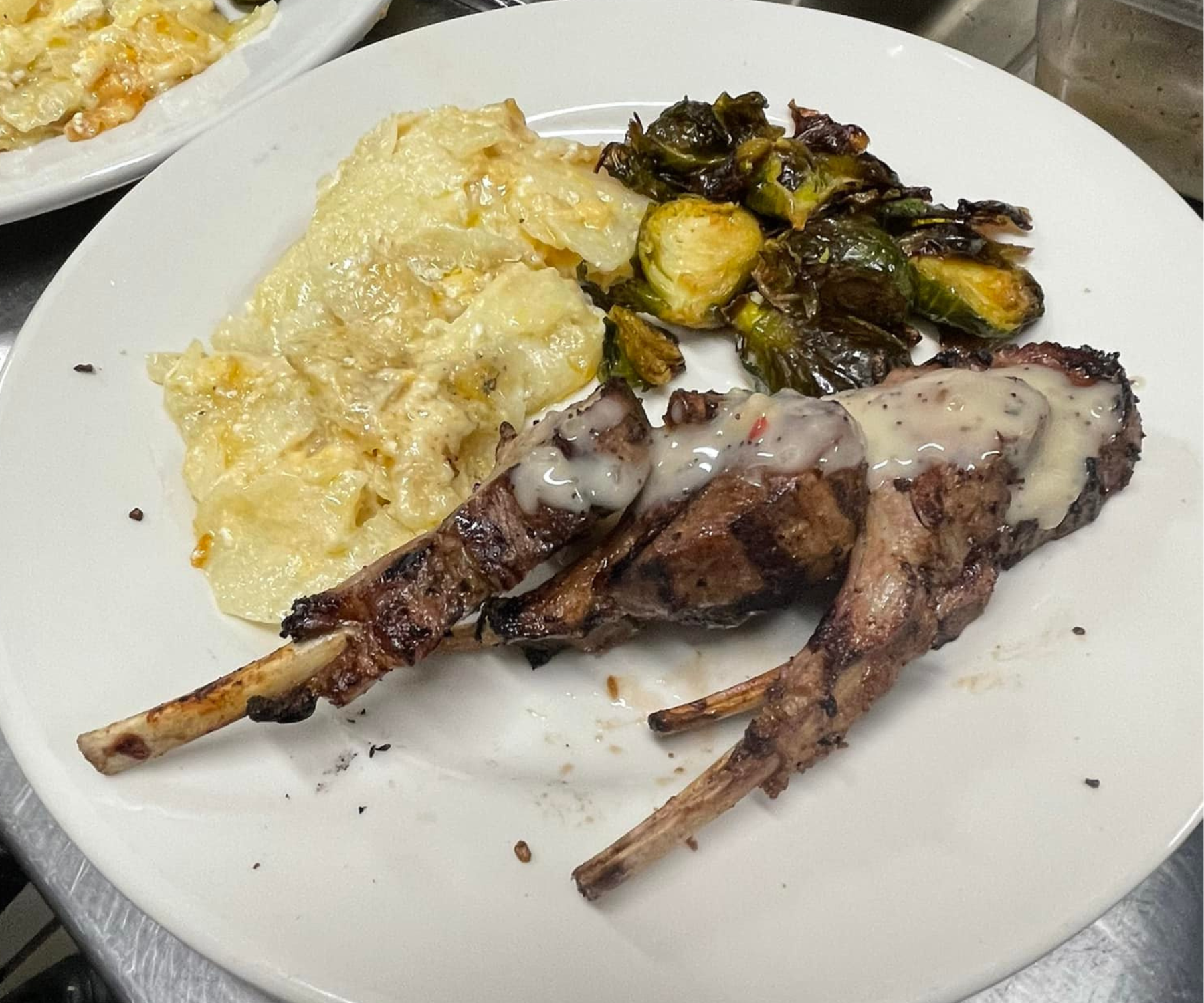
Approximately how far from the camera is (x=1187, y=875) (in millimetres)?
2531

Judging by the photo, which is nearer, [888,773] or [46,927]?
[888,773]

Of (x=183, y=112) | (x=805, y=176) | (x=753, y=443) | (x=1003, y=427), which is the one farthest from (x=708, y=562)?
(x=183, y=112)

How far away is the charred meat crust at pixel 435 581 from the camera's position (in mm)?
2193

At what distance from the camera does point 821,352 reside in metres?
2.99

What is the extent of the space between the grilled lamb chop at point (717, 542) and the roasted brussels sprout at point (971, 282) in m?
0.91

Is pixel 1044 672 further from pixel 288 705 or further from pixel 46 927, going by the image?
pixel 46 927

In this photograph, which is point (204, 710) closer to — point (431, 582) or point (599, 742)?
point (431, 582)

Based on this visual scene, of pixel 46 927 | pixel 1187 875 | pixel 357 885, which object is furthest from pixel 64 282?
pixel 1187 875

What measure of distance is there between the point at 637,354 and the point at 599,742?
1259 millimetres

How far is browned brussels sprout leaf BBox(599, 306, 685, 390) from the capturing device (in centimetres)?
307

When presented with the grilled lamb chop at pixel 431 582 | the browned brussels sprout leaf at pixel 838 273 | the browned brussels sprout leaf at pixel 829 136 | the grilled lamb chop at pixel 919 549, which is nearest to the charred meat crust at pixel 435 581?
the grilled lamb chop at pixel 431 582

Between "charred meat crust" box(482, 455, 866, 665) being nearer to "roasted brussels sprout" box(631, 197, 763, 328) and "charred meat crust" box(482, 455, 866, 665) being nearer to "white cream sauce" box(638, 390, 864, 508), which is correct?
"white cream sauce" box(638, 390, 864, 508)

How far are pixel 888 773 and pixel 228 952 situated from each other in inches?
56.2

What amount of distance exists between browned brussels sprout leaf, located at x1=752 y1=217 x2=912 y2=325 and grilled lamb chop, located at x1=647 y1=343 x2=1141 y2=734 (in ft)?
1.24
